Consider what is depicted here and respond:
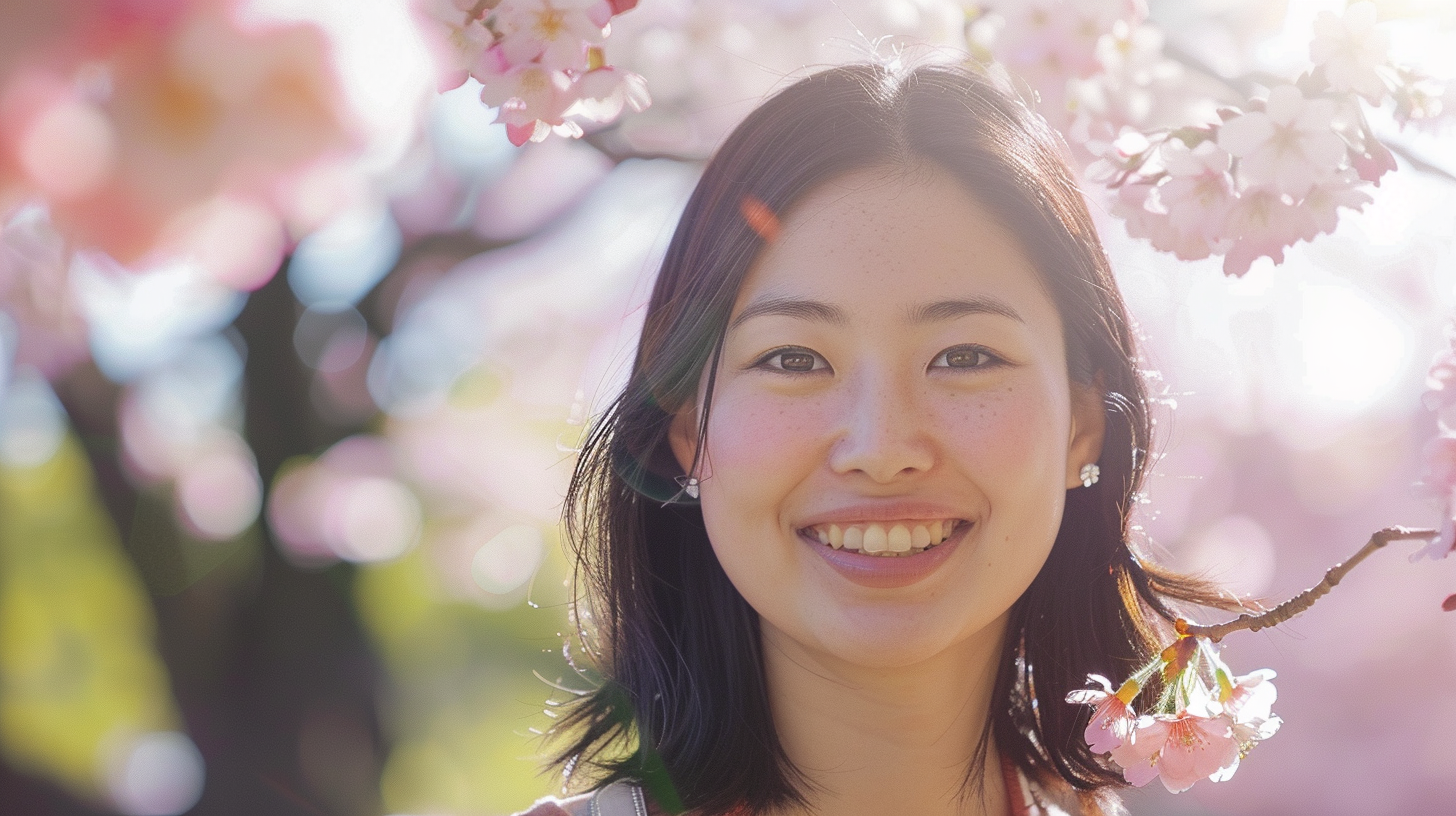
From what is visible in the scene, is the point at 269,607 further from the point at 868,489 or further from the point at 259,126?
the point at 868,489

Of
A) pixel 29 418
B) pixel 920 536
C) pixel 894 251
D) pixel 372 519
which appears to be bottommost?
pixel 372 519

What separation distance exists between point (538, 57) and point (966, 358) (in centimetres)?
74

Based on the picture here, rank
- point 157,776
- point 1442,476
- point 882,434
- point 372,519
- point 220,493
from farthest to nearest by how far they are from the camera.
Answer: point 372,519 → point 220,493 → point 157,776 → point 882,434 → point 1442,476

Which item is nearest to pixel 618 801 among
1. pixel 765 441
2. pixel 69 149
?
pixel 765 441

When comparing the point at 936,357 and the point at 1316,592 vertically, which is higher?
the point at 936,357

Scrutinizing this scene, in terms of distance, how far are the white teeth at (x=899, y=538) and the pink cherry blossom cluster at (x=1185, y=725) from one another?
279 mm

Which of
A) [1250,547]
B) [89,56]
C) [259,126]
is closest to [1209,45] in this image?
[1250,547]

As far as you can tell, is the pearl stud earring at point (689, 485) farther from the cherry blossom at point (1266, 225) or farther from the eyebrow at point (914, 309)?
the cherry blossom at point (1266, 225)

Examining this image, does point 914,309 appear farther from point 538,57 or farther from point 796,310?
point 538,57

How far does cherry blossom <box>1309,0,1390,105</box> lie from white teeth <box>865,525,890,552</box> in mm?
826

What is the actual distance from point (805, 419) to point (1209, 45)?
2897 mm

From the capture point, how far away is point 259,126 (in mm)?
3393

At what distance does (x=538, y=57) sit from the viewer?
71.1 inches

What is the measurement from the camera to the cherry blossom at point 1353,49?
1.62 m
